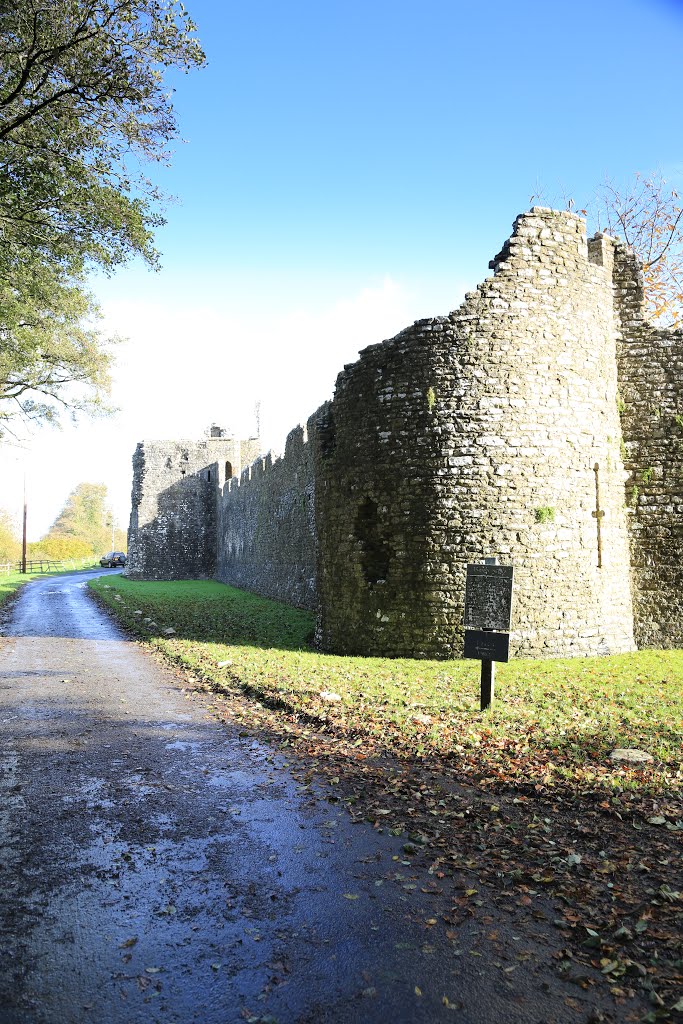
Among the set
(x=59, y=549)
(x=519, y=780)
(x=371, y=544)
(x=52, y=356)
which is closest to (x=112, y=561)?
(x=59, y=549)

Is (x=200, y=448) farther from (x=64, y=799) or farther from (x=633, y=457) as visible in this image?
(x=64, y=799)

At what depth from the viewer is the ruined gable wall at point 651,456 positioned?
39.0 feet

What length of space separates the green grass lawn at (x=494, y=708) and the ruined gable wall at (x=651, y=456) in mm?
983

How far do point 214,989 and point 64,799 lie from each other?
2851 millimetres

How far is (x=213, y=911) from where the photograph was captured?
3658 millimetres

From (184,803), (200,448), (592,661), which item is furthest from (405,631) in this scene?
(200,448)

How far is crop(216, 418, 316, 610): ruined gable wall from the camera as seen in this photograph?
2017cm

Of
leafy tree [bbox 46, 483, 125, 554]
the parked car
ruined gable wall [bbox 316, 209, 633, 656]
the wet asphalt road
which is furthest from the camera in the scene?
leafy tree [bbox 46, 483, 125, 554]

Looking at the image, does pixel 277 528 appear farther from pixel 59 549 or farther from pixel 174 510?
pixel 59 549

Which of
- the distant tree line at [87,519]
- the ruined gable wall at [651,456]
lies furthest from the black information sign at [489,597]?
the distant tree line at [87,519]

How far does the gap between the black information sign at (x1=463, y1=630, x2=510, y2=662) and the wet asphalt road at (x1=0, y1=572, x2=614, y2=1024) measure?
263 cm

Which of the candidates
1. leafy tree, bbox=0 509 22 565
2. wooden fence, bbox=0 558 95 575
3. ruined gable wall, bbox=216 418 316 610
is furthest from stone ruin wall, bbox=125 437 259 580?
leafy tree, bbox=0 509 22 565

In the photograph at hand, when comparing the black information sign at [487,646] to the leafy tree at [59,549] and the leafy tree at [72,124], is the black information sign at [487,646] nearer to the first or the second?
the leafy tree at [72,124]

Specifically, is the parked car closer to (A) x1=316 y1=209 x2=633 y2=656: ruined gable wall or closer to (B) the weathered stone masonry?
(B) the weathered stone masonry
